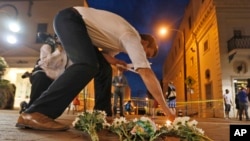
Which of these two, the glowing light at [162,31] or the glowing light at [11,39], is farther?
the glowing light at [11,39]

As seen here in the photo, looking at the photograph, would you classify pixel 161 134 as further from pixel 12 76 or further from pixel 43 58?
pixel 12 76

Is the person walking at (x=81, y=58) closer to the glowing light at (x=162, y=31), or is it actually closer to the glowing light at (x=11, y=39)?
the glowing light at (x=162, y=31)

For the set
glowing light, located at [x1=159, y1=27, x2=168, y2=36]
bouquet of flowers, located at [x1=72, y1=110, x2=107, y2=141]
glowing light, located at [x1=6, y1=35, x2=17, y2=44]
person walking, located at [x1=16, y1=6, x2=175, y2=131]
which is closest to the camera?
bouquet of flowers, located at [x1=72, y1=110, x2=107, y2=141]

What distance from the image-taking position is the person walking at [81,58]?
2.20 m

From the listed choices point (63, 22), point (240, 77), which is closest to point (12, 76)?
point (240, 77)

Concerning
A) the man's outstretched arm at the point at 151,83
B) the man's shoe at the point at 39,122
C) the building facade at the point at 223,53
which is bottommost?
the man's shoe at the point at 39,122

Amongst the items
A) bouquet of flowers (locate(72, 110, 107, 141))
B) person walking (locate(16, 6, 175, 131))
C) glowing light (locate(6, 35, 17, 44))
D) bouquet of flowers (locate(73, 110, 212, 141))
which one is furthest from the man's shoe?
glowing light (locate(6, 35, 17, 44))

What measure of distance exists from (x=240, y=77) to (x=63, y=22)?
16.1m

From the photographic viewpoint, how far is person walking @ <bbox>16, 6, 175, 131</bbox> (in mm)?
2203

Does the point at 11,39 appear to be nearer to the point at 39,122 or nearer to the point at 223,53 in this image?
the point at 223,53

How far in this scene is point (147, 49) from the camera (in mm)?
2854

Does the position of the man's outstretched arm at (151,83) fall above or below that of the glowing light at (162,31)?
below

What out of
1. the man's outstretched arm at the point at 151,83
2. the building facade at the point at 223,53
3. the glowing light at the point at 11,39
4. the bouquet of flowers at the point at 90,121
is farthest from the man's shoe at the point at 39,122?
the glowing light at the point at 11,39

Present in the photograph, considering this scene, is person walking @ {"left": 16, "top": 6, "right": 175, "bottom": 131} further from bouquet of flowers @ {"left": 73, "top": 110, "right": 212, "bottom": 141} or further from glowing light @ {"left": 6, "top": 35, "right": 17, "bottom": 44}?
glowing light @ {"left": 6, "top": 35, "right": 17, "bottom": 44}
